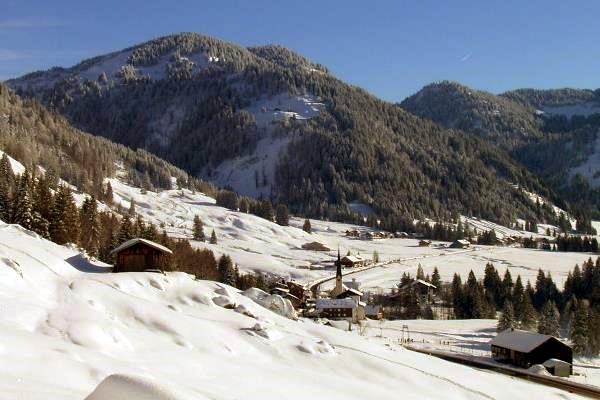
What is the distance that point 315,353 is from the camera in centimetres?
3453

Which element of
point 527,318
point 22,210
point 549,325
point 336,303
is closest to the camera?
point 22,210

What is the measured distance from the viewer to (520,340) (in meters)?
60.4

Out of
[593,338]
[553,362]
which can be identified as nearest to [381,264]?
[593,338]

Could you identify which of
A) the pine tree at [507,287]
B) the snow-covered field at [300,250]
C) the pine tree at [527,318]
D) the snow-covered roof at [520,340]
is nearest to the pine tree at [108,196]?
the snow-covered field at [300,250]

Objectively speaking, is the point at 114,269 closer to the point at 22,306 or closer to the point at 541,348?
the point at 22,306

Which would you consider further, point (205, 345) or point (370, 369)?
point (370, 369)

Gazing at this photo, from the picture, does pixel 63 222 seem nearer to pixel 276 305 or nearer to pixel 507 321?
pixel 276 305

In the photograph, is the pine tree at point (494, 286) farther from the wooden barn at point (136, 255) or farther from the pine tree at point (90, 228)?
the wooden barn at point (136, 255)

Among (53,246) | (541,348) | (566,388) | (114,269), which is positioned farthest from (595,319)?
(53,246)

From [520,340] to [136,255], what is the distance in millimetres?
37368

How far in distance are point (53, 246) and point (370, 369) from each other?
2735cm

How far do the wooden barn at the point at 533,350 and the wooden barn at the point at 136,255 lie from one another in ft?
113

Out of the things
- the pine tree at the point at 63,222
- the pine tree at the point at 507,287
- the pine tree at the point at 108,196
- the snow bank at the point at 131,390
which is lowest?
the pine tree at the point at 507,287

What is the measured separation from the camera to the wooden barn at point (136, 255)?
166 feet
